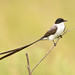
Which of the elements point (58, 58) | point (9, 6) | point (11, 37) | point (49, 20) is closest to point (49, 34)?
point (58, 58)

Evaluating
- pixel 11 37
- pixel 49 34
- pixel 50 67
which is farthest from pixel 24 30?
pixel 49 34

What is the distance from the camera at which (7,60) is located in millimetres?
2676

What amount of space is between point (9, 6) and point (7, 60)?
1916 millimetres

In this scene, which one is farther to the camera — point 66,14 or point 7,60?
point 66,14

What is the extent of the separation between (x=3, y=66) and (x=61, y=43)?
1386mm

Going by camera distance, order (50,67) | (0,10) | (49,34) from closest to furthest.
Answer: (49,34)
(50,67)
(0,10)

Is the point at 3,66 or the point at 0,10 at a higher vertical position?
the point at 0,10

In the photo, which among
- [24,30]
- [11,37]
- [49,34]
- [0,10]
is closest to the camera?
[49,34]

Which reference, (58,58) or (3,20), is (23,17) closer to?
(3,20)

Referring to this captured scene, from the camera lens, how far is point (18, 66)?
2.63 meters

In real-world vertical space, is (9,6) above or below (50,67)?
above

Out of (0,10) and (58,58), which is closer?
(58,58)

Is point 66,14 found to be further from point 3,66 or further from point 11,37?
point 3,66

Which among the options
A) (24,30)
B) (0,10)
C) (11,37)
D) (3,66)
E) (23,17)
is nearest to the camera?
(3,66)
